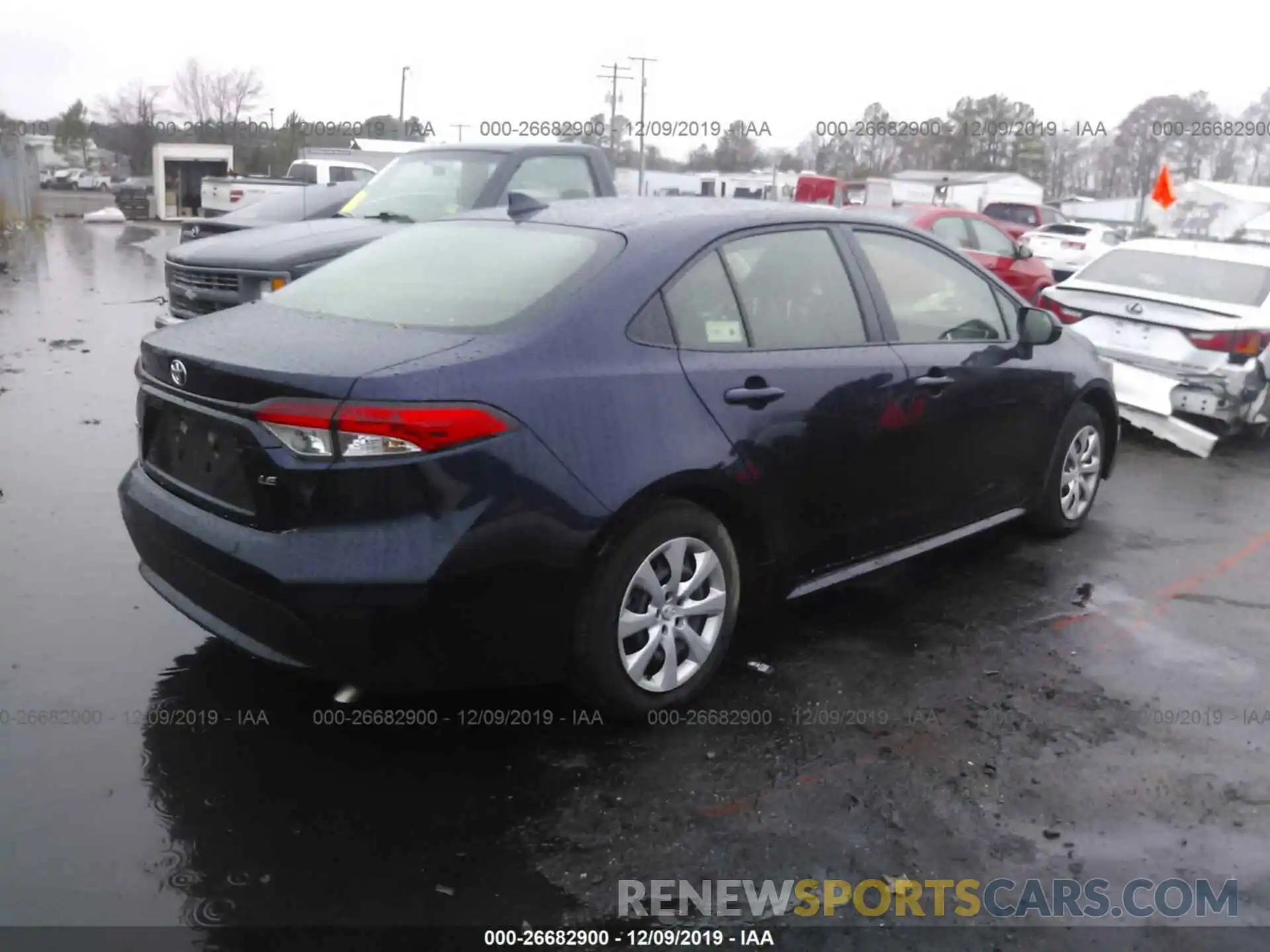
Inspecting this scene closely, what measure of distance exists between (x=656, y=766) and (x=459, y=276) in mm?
1769

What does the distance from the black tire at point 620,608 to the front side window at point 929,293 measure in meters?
1.36

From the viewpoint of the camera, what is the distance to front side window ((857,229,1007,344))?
4.55 meters

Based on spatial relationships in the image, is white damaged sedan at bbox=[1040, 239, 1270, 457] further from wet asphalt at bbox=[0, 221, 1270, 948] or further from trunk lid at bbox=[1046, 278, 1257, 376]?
wet asphalt at bbox=[0, 221, 1270, 948]

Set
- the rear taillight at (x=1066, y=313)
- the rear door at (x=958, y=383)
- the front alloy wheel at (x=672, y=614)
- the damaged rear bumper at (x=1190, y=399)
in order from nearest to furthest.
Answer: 1. the front alloy wheel at (x=672, y=614)
2. the rear door at (x=958, y=383)
3. the damaged rear bumper at (x=1190, y=399)
4. the rear taillight at (x=1066, y=313)

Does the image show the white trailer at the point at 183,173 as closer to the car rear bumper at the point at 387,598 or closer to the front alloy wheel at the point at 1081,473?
the front alloy wheel at the point at 1081,473

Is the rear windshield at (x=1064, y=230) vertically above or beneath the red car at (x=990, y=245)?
above

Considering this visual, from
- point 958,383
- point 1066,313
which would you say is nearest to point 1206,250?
point 1066,313

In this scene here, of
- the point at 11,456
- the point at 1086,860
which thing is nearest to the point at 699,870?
the point at 1086,860

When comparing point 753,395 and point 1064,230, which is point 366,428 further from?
point 1064,230

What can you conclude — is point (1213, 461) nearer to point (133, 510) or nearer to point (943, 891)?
point (943, 891)

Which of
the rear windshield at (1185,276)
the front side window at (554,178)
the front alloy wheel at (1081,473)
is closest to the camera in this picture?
the front alloy wheel at (1081,473)

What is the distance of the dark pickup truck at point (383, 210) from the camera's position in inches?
305

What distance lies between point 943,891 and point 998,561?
2825mm

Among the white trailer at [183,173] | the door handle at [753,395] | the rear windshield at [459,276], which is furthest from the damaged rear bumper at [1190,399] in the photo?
the white trailer at [183,173]
